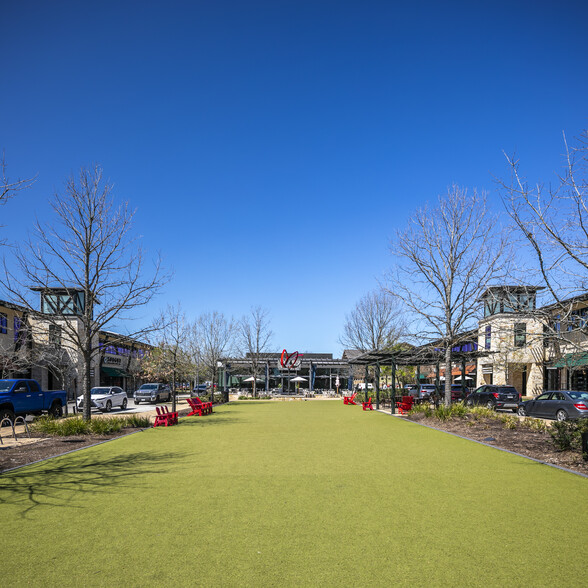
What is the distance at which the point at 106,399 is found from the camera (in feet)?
103

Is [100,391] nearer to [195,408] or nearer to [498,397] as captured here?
[195,408]

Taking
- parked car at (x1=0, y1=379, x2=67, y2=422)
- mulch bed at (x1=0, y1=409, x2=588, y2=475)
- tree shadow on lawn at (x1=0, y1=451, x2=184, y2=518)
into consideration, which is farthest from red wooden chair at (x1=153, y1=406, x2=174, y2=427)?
tree shadow on lawn at (x1=0, y1=451, x2=184, y2=518)

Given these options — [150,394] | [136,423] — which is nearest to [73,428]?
[136,423]

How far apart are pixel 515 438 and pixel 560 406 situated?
9.03 metres

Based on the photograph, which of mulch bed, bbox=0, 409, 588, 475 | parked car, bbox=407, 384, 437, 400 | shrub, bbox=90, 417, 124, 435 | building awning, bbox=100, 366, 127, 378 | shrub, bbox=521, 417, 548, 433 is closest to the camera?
mulch bed, bbox=0, 409, 588, 475

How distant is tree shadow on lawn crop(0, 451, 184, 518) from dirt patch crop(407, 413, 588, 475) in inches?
339

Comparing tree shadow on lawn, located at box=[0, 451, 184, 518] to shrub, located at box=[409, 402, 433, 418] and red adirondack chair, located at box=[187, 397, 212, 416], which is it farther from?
red adirondack chair, located at box=[187, 397, 212, 416]

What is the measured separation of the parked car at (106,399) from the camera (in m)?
30.8

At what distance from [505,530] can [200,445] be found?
9.50 m

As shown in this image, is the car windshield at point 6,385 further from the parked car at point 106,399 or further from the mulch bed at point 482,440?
the parked car at point 106,399

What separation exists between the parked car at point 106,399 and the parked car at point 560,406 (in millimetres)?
24723

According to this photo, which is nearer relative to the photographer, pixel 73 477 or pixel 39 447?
pixel 73 477

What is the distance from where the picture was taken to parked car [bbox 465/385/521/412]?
27391 mm

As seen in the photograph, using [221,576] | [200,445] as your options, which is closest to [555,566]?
[221,576]
